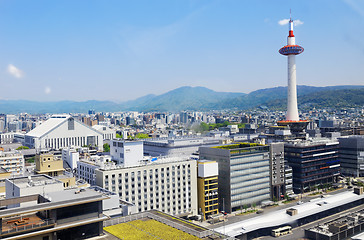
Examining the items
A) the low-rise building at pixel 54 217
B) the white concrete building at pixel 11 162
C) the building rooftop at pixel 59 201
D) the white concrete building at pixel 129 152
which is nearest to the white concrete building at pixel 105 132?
the white concrete building at pixel 11 162

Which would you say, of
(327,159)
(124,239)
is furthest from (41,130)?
(124,239)

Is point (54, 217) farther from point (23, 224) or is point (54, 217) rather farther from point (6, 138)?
point (6, 138)

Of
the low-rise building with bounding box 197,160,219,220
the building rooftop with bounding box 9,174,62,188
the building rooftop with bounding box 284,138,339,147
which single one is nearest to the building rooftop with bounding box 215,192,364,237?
the low-rise building with bounding box 197,160,219,220

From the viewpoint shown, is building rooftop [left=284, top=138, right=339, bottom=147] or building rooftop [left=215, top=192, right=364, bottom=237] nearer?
building rooftop [left=215, top=192, right=364, bottom=237]

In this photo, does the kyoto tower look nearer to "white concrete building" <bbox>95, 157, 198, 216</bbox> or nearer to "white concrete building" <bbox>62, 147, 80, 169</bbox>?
"white concrete building" <bbox>95, 157, 198, 216</bbox>

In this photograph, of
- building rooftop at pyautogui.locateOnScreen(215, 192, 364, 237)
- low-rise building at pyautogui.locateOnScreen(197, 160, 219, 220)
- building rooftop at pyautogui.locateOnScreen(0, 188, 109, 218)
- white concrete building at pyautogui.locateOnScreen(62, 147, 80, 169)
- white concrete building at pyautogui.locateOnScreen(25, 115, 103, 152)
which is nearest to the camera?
building rooftop at pyautogui.locateOnScreen(0, 188, 109, 218)

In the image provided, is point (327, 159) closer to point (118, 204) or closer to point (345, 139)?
point (345, 139)

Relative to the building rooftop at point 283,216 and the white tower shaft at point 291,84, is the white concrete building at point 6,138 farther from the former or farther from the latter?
the building rooftop at point 283,216
